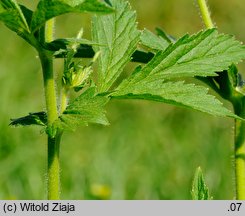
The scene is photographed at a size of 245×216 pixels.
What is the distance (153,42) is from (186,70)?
0.29 m

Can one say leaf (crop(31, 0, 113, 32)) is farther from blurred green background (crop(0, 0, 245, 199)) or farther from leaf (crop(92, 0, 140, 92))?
blurred green background (crop(0, 0, 245, 199))

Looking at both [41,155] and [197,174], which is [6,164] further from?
[197,174]

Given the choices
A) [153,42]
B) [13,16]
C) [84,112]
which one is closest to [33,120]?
[84,112]

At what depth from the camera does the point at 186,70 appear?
1.68m

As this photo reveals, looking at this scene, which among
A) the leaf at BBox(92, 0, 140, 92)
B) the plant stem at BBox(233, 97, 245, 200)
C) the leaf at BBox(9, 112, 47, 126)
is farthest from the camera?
the plant stem at BBox(233, 97, 245, 200)

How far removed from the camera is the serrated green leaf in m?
1.93

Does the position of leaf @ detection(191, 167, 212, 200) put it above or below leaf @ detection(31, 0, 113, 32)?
below

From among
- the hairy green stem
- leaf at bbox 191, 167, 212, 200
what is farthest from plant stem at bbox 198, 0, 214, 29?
leaf at bbox 191, 167, 212, 200

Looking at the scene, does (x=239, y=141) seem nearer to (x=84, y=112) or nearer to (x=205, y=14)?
(x=205, y=14)

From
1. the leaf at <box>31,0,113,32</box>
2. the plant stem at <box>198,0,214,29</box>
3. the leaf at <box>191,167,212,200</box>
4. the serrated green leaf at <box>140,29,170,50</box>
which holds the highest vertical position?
the plant stem at <box>198,0,214,29</box>

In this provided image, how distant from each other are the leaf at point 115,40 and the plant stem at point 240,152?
1.22 ft

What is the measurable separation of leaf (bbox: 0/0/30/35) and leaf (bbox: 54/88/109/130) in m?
0.19

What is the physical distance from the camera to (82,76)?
5.19ft

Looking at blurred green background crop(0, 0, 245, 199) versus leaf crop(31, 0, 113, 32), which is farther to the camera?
blurred green background crop(0, 0, 245, 199)
